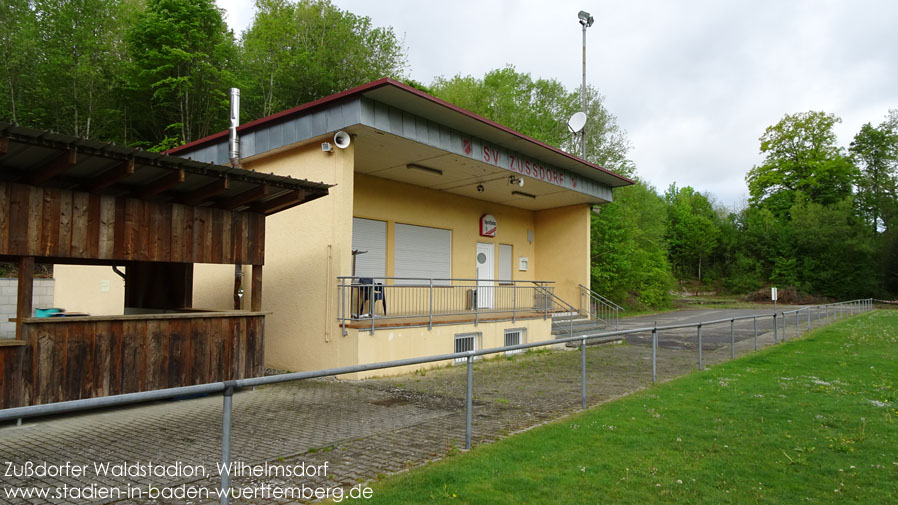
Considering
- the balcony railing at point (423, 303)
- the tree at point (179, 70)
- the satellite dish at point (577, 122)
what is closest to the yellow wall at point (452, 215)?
the balcony railing at point (423, 303)

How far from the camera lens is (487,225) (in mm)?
17406

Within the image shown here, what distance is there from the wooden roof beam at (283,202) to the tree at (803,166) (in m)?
56.3

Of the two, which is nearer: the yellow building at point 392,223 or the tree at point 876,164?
the yellow building at point 392,223

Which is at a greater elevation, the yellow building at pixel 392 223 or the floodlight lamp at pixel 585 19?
the floodlight lamp at pixel 585 19

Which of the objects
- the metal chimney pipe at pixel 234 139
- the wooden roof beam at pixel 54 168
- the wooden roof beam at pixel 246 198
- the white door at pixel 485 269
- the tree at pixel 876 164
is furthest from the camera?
the tree at pixel 876 164

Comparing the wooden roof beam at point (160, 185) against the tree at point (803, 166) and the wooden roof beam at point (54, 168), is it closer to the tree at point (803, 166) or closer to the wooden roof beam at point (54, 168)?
the wooden roof beam at point (54, 168)

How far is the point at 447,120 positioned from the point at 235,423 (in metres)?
7.39

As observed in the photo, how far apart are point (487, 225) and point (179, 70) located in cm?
1884

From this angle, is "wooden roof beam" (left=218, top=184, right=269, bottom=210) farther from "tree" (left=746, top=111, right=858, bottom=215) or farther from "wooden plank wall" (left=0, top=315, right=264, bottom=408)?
"tree" (left=746, top=111, right=858, bottom=215)

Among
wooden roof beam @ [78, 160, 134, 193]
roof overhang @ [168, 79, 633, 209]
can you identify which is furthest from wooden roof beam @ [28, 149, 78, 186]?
roof overhang @ [168, 79, 633, 209]

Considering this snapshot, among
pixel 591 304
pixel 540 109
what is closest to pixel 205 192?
pixel 591 304

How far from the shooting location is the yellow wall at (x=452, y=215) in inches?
545

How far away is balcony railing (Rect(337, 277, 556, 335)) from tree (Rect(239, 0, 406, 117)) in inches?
731

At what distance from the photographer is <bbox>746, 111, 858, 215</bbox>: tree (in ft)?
173
